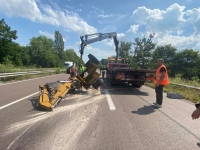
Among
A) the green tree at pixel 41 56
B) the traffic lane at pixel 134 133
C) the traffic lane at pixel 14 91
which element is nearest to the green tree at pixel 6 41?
the green tree at pixel 41 56

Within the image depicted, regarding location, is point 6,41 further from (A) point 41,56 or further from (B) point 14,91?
(B) point 14,91

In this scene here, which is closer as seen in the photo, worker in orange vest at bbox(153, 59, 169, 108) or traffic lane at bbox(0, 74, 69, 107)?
worker in orange vest at bbox(153, 59, 169, 108)

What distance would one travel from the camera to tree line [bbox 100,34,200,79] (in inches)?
1347

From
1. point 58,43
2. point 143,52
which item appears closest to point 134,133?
point 143,52

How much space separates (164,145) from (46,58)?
219ft

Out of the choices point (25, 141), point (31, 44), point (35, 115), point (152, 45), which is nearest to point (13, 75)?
point (35, 115)

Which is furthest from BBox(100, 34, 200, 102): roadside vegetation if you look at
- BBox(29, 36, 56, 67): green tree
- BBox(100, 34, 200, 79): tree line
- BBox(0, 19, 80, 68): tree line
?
BBox(29, 36, 56, 67): green tree

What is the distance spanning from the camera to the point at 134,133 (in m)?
3.83

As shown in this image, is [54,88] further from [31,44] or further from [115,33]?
[31,44]

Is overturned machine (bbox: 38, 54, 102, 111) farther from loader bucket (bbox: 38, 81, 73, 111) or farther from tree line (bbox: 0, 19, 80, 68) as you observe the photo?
tree line (bbox: 0, 19, 80, 68)

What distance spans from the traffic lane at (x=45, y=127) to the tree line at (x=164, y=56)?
15439 millimetres

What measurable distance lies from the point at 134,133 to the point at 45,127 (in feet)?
6.52

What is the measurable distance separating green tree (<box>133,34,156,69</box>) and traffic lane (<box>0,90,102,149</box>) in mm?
29737

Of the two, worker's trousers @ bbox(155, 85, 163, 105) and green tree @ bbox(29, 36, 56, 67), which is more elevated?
green tree @ bbox(29, 36, 56, 67)
